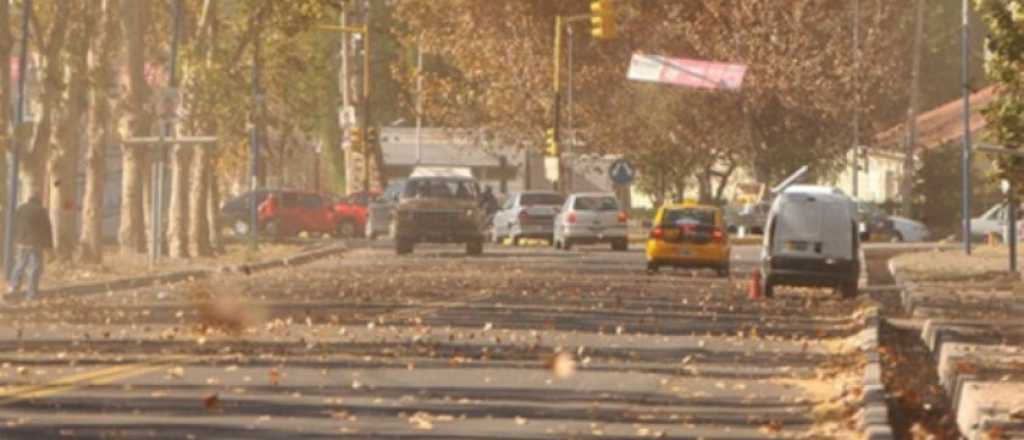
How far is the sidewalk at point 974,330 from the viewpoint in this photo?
21.1 metres

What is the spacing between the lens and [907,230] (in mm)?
85500

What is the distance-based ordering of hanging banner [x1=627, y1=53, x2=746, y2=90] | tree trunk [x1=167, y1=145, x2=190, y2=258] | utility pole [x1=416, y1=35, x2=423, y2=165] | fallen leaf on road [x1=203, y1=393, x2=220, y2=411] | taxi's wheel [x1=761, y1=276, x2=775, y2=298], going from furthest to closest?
utility pole [x1=416, y1=35, x2=423, y2=165] → hanging banner [x1=627, y1=53, x2=746, y2=90] → tree trunk [x1=167, y1=145, x2=190, y2=258] → taxi's wheel [x1=761, y1=276, x2=775, y2=298] → fallen leaf on road [x1=203, y1=393, x2=220, y2=411]

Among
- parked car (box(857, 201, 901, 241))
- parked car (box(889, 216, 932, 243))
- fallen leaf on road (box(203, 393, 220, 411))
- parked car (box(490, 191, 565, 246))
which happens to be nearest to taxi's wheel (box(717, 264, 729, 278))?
parked car (box(490, 191, 565, 246))

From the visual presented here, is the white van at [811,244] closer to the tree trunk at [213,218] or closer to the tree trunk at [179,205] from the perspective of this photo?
the tree trunk at [179,205]

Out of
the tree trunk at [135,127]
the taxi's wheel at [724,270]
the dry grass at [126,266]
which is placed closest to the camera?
the dry grass at [126,266]

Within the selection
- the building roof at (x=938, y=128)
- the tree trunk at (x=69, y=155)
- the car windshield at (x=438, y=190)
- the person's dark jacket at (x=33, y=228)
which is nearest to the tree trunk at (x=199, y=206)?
the car windshield at (x=438, y=190)

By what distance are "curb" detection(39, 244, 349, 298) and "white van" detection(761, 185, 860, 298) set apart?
10152mm

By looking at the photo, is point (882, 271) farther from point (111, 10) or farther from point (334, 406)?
point (334, 406)

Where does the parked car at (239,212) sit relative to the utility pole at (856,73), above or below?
below

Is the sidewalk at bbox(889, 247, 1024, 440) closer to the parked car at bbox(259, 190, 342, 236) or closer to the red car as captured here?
the red car

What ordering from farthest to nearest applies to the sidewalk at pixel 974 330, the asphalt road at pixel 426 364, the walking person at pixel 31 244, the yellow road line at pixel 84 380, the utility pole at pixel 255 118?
the utility pole at pixel 255 118, the walking person at pixel 31 244, the sidewalk at pixel 974 330, the yellow road line at pixel 84 380, the asphalt road at pixel 426 364

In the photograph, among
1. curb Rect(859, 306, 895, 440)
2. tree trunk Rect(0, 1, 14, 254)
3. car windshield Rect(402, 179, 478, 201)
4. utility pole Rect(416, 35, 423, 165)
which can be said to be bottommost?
curb Rect(859, 306, 895, 440)

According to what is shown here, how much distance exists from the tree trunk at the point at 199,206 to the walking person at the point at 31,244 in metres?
19.7

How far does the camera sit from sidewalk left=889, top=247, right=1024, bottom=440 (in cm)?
2108
